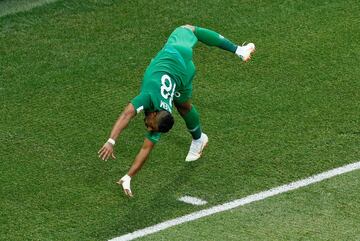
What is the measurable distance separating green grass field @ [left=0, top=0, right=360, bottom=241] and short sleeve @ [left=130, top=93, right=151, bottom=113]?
1109 mm

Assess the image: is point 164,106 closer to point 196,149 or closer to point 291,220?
point 196,149

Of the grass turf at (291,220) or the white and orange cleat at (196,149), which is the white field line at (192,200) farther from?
the white and orange cleat at (196,149)

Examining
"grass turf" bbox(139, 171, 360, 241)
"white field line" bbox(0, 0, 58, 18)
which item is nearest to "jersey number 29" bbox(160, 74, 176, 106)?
"grass turf" bbox(139, 171, 360, 241)

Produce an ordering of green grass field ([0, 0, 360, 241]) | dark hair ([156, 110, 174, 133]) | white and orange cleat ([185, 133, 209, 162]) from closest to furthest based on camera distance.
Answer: dark hair ([156, 110, 174, 133]) < green grass field ([0, 0, 360, 241]) < white and orange cleat ([185, 133, 209, 162])

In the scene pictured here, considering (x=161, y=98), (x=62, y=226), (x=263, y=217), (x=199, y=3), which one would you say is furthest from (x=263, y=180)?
(x=199, y=3)

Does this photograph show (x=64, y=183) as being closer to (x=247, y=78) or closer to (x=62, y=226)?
(x=62, y=226)

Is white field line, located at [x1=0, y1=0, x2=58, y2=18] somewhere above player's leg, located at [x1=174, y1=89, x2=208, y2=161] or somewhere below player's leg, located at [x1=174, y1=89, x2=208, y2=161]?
below

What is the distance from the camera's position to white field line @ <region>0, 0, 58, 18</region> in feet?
43.7

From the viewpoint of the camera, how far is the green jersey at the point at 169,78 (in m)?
9.19

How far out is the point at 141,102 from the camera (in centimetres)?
913

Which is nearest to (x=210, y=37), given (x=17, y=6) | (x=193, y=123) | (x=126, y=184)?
(x=193, y=123)

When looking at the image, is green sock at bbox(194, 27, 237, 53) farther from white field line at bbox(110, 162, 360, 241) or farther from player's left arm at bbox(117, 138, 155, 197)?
white field line at bbox(110, 162, 360, 241)

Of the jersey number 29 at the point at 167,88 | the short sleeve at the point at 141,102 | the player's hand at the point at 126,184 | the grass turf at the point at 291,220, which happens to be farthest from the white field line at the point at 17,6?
the grass turf at the point at 291,220

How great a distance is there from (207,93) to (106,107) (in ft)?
3.94
